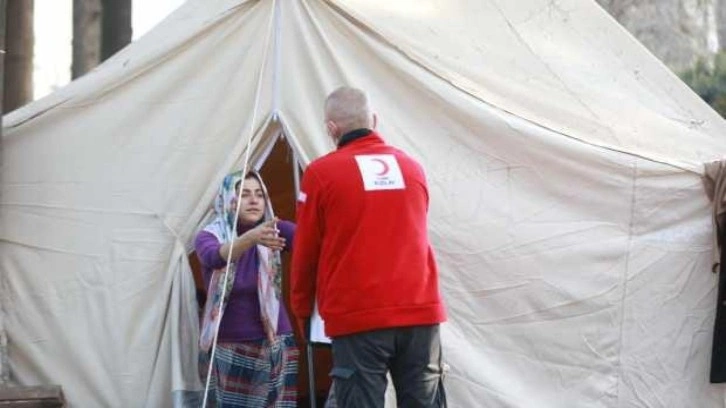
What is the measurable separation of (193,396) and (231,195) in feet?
2.88

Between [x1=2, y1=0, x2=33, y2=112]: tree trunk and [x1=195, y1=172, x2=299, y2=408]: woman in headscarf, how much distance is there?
12.8 ft

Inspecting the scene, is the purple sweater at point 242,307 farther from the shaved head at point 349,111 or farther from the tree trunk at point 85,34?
the tree trunk at point 85,34

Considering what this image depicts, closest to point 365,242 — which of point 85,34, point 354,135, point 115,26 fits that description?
point 354,135

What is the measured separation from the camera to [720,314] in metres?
5.91

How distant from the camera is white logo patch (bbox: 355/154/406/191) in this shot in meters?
4.73

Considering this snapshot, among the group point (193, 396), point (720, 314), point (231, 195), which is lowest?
point (193, 396)

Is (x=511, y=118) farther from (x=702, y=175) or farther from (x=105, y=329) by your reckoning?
(x=105, y=329)

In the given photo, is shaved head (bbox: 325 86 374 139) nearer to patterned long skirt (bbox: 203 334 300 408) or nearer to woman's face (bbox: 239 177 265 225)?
woman's face (bbox: 239 177 265 225)

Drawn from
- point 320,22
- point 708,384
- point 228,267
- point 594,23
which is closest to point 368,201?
point 228,267

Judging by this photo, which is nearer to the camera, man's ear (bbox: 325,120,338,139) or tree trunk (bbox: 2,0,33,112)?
man's ear (bbox: 325,120,338,139)

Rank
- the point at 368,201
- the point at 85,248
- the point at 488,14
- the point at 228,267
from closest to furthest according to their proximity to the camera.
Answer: the point at 368,201 < the point at 228,267 < the point at 85,248 < the point at 488,14

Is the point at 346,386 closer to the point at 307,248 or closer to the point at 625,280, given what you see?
the point at 307,248

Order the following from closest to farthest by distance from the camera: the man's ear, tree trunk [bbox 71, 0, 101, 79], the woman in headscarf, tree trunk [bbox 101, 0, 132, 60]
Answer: the man's ear
the woman in headscarf
tree trunk [bbox 101, 0, 132, 60]
tree trunk [bbox 71, 0, 101, 79]

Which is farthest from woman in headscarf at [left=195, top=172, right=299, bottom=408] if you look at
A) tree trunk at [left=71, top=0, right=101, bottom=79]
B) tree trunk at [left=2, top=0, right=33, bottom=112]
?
tree trunk at [left=71, top=0, right=101, bottom=79]
